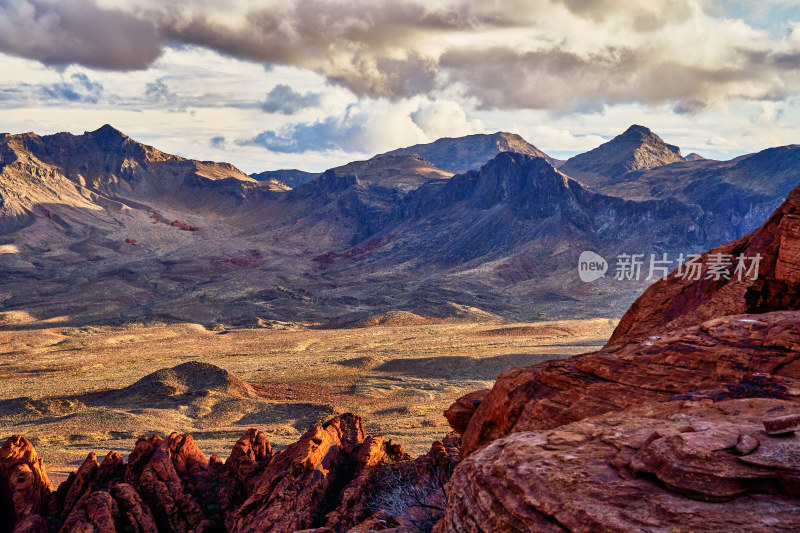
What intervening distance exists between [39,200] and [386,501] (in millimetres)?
154846

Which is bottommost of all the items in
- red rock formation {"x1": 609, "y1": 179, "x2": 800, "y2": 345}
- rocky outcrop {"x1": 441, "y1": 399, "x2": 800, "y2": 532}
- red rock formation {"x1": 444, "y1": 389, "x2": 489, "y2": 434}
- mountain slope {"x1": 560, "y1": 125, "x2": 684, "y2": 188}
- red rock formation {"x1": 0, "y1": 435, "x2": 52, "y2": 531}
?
red rock formation {"x1": 0, "y1": 435, "x2": 52, "y2": 531}

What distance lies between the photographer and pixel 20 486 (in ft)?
49.4

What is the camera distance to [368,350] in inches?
2254

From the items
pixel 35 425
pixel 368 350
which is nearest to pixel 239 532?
pixel 35 425

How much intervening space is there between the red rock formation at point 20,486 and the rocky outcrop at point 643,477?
12.1 m

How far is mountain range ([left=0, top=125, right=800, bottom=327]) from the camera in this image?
8888cm

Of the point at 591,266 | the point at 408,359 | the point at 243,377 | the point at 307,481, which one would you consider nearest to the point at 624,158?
the point at 591,266

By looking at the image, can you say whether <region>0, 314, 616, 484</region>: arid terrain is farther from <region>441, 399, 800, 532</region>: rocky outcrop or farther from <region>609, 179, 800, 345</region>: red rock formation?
<region>441, 399, 800, 532</region>: rocky outcrop

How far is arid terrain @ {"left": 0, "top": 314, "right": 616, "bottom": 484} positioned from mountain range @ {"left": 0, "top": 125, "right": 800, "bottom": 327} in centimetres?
1137

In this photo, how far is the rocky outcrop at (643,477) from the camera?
A: 225 inches

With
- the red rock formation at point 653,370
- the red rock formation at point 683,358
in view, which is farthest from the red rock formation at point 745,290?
the red rock formation at point 653,370

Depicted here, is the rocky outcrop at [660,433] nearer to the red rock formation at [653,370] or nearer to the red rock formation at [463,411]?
the red rock formation at [653,370]

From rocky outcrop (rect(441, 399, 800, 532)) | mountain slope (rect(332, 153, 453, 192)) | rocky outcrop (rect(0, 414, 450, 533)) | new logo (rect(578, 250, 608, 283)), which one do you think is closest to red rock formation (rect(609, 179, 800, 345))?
rocky outcrop (rect(441, 399, 800, 532))

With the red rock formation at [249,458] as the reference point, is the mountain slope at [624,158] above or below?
above
